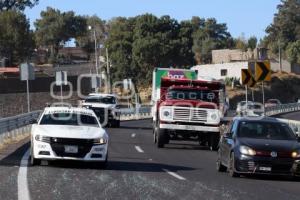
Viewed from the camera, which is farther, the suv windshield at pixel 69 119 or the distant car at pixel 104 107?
the distant car at pixel 104 107

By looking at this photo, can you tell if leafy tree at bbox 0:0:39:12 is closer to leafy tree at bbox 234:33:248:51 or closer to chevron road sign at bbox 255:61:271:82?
leafy tree at bbox 234:33:248:51

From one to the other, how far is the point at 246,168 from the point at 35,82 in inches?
2384

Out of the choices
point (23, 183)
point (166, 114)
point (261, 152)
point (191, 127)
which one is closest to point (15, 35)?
point (166, 114)

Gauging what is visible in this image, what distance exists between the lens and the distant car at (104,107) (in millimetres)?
43656

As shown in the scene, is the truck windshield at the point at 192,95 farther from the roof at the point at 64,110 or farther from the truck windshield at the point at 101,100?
the truck windshield at the point at 101,100

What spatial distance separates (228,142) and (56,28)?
136250 millimetres

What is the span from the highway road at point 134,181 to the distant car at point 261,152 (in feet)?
0.91

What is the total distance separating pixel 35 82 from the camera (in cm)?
7650

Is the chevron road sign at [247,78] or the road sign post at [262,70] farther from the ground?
the road sign post at [262,70]

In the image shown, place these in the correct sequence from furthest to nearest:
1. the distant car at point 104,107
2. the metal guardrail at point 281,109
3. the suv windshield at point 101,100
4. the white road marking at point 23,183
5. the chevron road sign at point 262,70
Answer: the metal guardrail at point 281,109, the suv windshield at point 101,100, the distant car at point 104,107, the chevron road sign at point 262,70, the white road marking at point 23,183

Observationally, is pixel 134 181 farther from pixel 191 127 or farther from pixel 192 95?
pixel 192 95

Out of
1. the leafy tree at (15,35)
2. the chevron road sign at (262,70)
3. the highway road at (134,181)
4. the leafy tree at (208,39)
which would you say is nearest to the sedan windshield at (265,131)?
the highway road at (134,181)

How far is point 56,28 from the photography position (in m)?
153

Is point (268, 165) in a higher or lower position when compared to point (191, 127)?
higher
